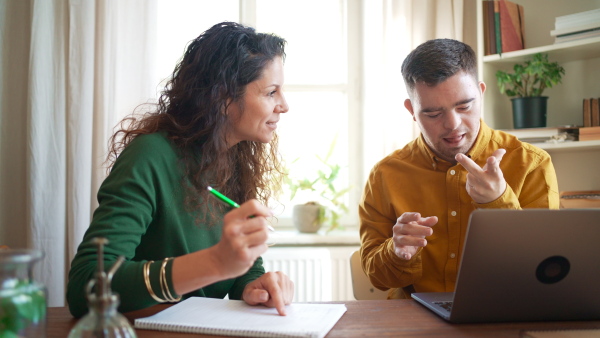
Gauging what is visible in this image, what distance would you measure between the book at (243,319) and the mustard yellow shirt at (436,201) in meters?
0.44

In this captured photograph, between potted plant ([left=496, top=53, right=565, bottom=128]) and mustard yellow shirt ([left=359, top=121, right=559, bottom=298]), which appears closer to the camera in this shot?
mustard yellow shirt ([left=359, top=121, right=559, bottom=298])

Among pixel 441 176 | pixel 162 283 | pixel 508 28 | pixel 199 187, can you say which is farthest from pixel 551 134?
pixel 162 283

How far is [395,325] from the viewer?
40.5 inches

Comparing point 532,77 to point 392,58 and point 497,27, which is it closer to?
point 497,27

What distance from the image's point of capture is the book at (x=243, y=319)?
941mm

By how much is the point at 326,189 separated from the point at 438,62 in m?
1.43

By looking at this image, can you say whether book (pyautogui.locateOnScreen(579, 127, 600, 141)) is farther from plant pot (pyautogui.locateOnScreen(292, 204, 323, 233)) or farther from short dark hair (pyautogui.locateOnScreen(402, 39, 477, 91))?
plant pot (pyautogui.locateOnScreen(292, 204, 323, 233))

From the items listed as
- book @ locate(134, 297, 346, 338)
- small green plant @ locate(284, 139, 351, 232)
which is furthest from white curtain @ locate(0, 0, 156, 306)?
book @ locate(134, 297, 346, 338)

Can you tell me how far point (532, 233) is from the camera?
935 mm

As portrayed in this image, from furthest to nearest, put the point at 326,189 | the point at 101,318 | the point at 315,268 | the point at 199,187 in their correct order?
the point at 326,189 < the point at 315,268 < the point at 199,187 < the point at 101,318

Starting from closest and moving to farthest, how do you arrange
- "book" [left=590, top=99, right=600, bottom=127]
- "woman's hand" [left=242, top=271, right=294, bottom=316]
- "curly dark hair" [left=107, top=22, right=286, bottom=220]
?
1. "woman's hand" [left=242, top=271, right=294, bottom=316]
2. "curly dark hair" [left=107, top=22, right=286, bottom=220]
3. "book" [left=590, top=99, right=600, bottom=127]

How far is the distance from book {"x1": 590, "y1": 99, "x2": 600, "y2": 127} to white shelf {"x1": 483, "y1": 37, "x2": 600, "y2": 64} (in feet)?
0.75

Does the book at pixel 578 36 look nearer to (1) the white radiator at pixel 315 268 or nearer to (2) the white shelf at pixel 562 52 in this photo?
(2) the white shelf at pixel 562 52

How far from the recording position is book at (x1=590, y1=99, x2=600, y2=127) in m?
2.33
